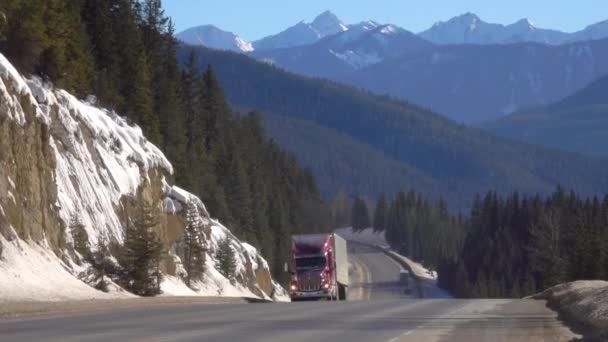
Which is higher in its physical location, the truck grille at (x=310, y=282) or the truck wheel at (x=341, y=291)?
the truck grille at (x=310, y=282)

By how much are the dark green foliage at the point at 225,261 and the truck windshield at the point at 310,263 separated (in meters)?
15.1

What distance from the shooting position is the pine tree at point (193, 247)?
69.2m

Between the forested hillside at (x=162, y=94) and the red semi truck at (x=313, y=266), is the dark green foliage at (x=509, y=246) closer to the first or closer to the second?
the forested hillside at (x=162, y=94)

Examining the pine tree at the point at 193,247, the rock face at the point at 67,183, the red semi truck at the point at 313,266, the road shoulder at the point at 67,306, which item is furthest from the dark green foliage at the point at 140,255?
the pine tree at the point at 193,247

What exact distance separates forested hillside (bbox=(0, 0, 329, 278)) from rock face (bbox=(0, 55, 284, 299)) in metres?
2.50

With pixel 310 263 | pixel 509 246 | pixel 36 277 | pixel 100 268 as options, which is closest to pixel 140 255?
pixel 100 268

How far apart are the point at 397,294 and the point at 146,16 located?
78575 mm

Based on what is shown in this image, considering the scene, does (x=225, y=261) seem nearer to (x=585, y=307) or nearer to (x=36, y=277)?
(x=36, y=277)

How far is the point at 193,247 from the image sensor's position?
69.2 m

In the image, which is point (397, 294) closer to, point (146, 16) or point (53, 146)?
point (146, 16)

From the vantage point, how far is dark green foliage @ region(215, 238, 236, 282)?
255ft

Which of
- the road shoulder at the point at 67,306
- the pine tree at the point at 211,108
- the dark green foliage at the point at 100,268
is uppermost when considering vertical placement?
the pine tree at the point at 211,108

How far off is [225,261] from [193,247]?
30.7ft

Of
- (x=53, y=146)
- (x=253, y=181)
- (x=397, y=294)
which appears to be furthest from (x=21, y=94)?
(x=397, y=294)
